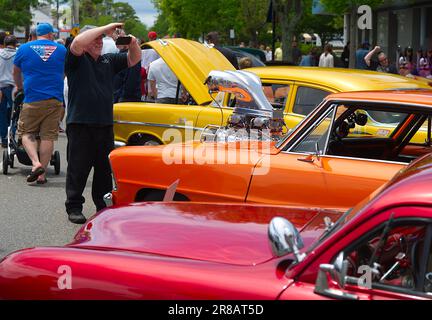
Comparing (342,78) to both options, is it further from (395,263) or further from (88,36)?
(395,263)

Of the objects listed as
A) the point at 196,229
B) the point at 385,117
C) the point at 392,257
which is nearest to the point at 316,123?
the point at 385,117

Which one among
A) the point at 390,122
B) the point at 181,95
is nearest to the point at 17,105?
the point at 181,95

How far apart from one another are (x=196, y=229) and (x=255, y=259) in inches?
20.7

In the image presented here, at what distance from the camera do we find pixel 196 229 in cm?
375

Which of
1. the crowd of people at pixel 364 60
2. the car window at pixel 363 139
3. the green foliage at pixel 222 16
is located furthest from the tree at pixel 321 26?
the car window at pixel 363 139

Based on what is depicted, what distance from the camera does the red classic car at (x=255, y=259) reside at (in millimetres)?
2832

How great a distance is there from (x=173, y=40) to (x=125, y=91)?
1330 mm

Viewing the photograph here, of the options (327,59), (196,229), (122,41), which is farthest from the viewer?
(327,59)

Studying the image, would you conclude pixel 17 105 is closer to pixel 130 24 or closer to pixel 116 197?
pixel 116 197

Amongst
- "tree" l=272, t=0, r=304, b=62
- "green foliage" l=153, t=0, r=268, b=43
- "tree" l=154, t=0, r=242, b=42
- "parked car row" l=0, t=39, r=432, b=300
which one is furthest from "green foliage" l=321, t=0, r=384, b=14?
"tree" l=154, t=0, r=242, b=42

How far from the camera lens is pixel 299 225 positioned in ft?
12.4

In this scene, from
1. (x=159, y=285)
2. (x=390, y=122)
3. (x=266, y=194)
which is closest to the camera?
(x=159, y=285)

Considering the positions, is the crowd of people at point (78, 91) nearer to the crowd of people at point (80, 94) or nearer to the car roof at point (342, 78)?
the crowd of people at point (80, 94)

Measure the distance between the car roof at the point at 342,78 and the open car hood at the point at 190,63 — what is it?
0.62 m
